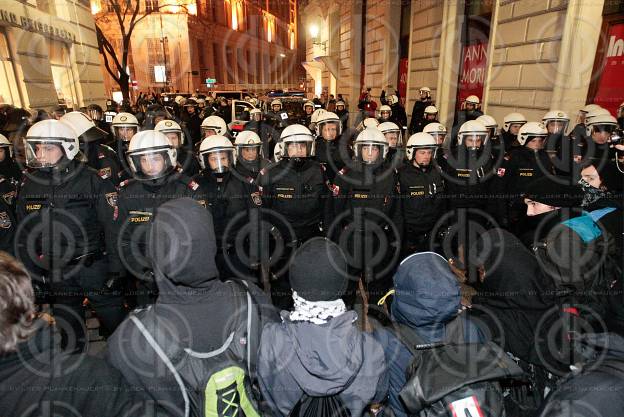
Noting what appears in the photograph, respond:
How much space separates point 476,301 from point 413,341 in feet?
2.88

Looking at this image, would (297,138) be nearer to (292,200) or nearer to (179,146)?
(292,200)

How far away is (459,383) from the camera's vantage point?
4.73 ft

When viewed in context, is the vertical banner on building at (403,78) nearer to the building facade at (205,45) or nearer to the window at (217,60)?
the building facade at (205,45)

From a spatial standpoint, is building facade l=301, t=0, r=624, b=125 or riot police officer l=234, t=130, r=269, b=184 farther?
building facade l=301, t=0, r=624, b=125

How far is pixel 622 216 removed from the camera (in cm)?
279

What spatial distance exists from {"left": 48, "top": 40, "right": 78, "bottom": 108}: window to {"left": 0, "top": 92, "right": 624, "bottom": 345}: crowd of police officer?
929 centimetres

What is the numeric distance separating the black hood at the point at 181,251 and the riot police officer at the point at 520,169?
4.76 metres

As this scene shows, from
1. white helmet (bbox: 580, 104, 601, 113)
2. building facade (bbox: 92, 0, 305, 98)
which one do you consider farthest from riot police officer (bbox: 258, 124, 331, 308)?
building facade (bbox: 92, 0, 305, 98)

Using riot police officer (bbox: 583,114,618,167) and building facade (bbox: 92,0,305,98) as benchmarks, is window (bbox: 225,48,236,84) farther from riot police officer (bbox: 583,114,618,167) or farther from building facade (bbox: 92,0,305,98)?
riot police officer (bbox: 583,114,618,167)

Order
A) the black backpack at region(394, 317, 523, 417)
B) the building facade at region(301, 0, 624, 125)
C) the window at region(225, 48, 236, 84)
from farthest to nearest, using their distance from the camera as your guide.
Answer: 1. the window at region(225, 48, 236, 84)
2. the building facade at region(301, 0, 624, 125)
3. the black backpack at region(394, 317, 523, 417)

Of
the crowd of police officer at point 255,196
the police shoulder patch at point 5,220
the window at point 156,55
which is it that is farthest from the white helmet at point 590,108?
the window at point 156,55

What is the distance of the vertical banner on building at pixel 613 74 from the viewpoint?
7.20m

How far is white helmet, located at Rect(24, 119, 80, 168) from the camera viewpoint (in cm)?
367

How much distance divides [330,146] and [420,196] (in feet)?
9.46
